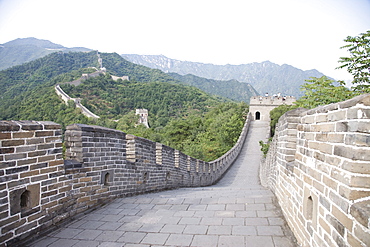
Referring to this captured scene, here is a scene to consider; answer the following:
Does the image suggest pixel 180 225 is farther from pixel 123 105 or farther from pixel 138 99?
pixel 138 99

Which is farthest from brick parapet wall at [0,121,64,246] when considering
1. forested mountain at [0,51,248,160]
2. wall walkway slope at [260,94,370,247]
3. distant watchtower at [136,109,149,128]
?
distant watchtower at [136,109,149,128]

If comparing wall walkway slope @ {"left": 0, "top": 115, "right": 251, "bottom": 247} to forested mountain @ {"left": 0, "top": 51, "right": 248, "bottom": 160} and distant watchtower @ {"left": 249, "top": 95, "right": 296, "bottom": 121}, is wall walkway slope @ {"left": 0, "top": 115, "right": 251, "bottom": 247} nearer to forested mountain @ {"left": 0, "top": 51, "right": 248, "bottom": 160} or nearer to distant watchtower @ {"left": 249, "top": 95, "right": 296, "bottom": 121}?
forested mountain @ {"left": 0, "top": 51, "right": 248, "bottom": 160}

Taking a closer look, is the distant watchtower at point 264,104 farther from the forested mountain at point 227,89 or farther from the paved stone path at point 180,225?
the forested mountain at point 227,89

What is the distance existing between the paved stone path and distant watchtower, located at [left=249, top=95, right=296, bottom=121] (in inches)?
1351

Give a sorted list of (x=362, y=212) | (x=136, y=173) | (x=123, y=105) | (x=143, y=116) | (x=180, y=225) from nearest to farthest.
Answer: (x=362, y=212) < (x=180, y=225) < (x=136, y=173) < (x=143, y=116) < (x=123, y=105)

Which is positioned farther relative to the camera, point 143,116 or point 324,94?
point 143,116

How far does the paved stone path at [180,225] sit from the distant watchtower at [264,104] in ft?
113

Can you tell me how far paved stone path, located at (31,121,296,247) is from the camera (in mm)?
3137

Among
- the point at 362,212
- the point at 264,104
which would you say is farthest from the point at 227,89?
the point at 362,212

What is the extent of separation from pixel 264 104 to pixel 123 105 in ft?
184

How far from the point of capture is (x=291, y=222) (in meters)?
3.26

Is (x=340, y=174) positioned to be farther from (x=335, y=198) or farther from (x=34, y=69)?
(x=34, y=69)

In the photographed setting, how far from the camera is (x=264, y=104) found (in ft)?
124

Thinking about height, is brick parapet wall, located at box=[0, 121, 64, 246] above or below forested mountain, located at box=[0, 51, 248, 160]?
below
